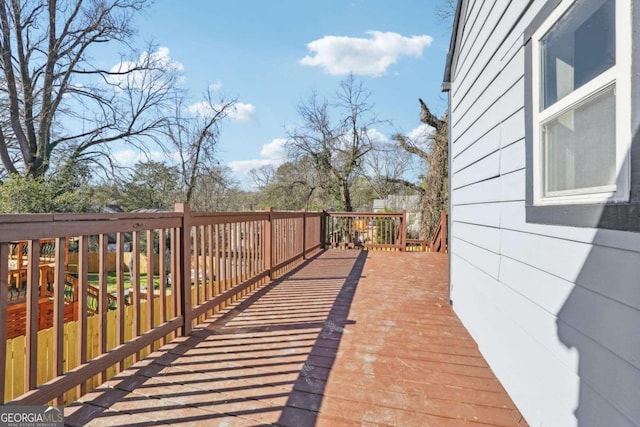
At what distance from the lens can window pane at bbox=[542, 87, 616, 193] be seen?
3.97 feet

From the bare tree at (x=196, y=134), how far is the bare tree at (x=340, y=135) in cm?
345

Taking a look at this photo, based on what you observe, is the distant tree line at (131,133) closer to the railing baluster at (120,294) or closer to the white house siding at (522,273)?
the white house siding at (522,273)

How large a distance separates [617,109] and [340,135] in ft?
47.3

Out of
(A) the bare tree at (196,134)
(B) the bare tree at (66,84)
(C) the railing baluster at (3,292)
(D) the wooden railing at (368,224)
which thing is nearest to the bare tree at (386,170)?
(A) the bare tree at (196,134)

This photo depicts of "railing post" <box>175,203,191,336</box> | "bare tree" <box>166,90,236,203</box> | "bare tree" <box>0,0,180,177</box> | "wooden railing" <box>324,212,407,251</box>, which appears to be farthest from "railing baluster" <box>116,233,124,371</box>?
"bare tree" <box>166,90,236,203</box>

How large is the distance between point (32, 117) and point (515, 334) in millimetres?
15063

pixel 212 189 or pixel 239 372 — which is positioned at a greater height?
pixel 212 189

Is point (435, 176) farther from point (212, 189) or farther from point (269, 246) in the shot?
Answer: point (212, 189)

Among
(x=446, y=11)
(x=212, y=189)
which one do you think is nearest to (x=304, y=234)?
(x=212, y=189)

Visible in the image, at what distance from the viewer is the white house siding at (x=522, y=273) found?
1121 millimetres

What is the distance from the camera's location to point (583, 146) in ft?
4.52

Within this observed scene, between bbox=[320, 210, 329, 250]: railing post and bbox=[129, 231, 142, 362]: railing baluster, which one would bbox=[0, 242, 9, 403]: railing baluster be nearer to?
bbox=[129, 231, 142, 362]: railing baluster

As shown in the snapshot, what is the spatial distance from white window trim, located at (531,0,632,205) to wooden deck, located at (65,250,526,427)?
1145mm

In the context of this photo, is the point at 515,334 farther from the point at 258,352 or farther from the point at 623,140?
the point at 258,352
